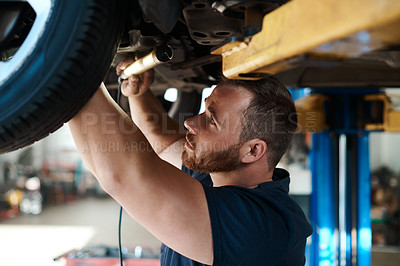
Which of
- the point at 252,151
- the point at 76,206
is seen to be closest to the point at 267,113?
the point at 252,151

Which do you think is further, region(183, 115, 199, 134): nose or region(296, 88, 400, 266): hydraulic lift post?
region(296, 88, 400, 266): hydraulic lift post

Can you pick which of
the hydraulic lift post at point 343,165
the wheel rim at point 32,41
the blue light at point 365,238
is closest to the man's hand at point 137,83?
the wheel rim at point 32,41

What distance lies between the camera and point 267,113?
3.31 ft

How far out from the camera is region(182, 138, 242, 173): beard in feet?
3.34

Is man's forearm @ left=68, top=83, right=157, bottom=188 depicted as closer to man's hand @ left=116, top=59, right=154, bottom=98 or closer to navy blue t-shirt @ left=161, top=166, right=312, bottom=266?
navy blue t-shirt @ left=161, top=166, right=312, bottom=266

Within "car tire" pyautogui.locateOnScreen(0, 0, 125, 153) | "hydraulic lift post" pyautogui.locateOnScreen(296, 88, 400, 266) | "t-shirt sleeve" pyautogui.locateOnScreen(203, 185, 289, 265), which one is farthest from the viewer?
"hydraulic lift post" pyautogui.locateOnScreen(296, 88, 400, 266)

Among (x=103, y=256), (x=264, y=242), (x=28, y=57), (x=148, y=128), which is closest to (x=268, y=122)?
(x=264, y=242)

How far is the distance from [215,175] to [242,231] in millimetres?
310

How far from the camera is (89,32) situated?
565 millimetres

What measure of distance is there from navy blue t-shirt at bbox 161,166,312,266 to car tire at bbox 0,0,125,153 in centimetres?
38

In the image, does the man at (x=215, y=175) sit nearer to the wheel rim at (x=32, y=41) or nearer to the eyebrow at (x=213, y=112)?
the eyebrow at (x=213, y=112)

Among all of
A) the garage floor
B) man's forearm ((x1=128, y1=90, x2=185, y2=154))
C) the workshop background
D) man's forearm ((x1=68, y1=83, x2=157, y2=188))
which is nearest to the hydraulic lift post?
the workshop background

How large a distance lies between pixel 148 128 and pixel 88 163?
24.7 inches

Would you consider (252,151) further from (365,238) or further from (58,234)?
(58,234)
